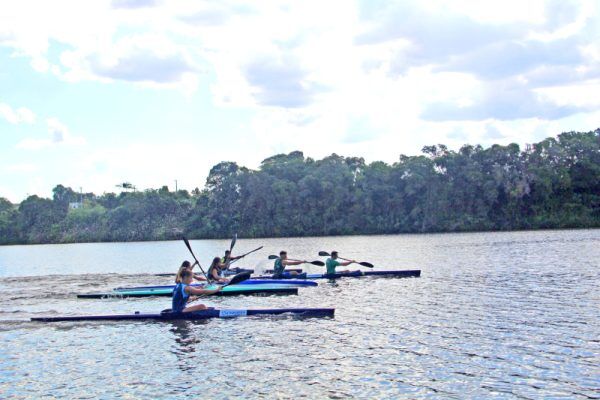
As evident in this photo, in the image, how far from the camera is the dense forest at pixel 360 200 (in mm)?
85250

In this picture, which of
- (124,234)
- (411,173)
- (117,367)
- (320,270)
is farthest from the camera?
(124,234)

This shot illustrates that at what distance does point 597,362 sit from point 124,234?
384ft

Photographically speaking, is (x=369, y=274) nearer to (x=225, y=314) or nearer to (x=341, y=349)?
(x=225, y=314)

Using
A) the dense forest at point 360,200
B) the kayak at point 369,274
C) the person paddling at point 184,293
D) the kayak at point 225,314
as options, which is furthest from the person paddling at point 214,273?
the dense forest at point 360,200

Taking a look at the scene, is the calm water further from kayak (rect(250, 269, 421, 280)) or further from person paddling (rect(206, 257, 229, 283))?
kayak (rect(250, 269, 421, 280))

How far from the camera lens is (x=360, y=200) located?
101 metres

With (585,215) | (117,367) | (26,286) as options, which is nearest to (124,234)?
(585,215)

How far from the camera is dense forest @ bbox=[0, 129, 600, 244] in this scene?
85.2 meters

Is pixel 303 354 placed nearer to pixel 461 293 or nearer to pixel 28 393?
pixel 28 393

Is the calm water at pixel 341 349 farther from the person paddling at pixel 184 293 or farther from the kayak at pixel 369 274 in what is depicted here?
the kayak at pixel 369 274

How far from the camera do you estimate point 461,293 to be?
76.2 ft

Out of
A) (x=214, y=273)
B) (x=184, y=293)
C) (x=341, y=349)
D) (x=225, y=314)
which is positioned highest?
(x=214, y=273)

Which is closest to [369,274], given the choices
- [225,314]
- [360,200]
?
[225,314]

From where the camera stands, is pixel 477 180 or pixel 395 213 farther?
pixel 395 213
